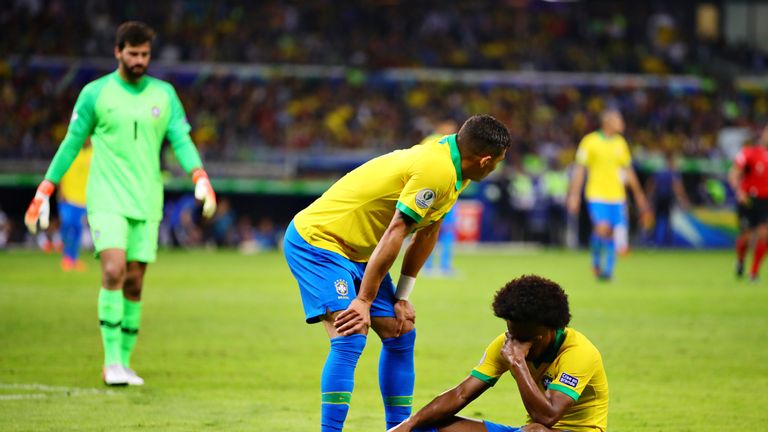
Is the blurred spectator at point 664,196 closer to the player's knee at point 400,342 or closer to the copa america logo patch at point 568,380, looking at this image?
the player's knee at point 400,342

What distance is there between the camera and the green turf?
7098 mm

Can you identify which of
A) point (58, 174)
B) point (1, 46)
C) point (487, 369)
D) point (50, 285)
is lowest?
point (50, 285)

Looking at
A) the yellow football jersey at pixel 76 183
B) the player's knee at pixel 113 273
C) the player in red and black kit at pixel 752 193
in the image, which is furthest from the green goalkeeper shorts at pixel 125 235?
the player in red and black kit at pixel 752 193

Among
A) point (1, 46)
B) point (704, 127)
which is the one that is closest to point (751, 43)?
point (704, 127)

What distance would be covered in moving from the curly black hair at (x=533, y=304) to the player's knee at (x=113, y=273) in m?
3.76

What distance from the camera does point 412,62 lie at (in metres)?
39.8

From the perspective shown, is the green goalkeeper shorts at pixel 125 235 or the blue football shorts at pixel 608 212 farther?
the blue football shorts at pixel 608 212

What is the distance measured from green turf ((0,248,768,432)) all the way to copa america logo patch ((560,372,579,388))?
66.6 inches

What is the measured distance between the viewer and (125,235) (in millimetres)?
8125

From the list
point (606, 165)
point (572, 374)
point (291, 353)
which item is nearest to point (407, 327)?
point (572, 374)

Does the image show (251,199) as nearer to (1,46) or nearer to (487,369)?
(1,46)

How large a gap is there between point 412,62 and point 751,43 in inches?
619

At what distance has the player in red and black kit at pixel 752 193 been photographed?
19.0m

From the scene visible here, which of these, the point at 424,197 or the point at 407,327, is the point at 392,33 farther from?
the point at 424,197
